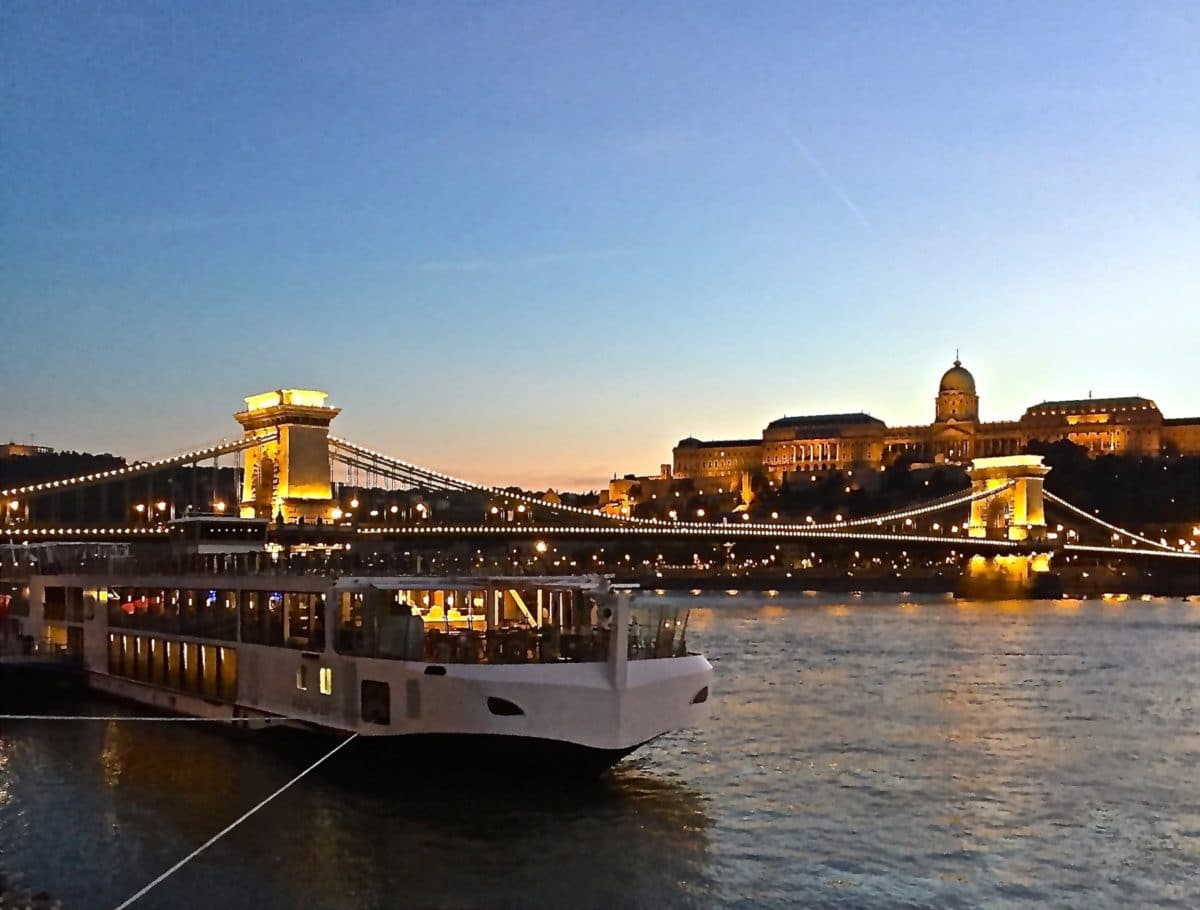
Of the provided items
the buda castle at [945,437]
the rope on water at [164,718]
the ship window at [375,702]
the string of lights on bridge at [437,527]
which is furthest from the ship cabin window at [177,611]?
the buda castle at [945,437]

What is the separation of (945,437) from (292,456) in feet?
369

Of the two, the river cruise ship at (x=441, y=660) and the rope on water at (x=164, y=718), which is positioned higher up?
the river cruise ship at (x=441, y=660)

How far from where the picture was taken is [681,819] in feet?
54.3

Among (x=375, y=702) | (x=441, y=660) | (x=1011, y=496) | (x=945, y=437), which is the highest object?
(x=945, y=437)

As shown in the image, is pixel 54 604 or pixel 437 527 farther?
pixel 437 527

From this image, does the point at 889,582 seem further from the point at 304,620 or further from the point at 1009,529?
the point at 304,620

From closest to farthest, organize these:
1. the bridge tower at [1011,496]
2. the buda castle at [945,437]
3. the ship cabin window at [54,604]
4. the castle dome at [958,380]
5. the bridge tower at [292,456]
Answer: the ship cabin window at [54,604], the bridge tower at [292,456], the bridge tower at [1011,496], the buda castle at [945,437], the castle dome at [958,380]

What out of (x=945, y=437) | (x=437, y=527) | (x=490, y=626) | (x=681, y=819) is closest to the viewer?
(x=681, y=819)

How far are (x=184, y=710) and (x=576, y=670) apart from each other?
343 inches

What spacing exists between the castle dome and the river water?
144 metres

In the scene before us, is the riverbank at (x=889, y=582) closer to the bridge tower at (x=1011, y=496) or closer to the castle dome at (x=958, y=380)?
the bridge tower at (x=1011, y=496)

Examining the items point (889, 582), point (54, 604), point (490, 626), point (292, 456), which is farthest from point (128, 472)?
point (889, 582)

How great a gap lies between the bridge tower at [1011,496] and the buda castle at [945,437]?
52.3m

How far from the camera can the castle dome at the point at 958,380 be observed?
16725cm
